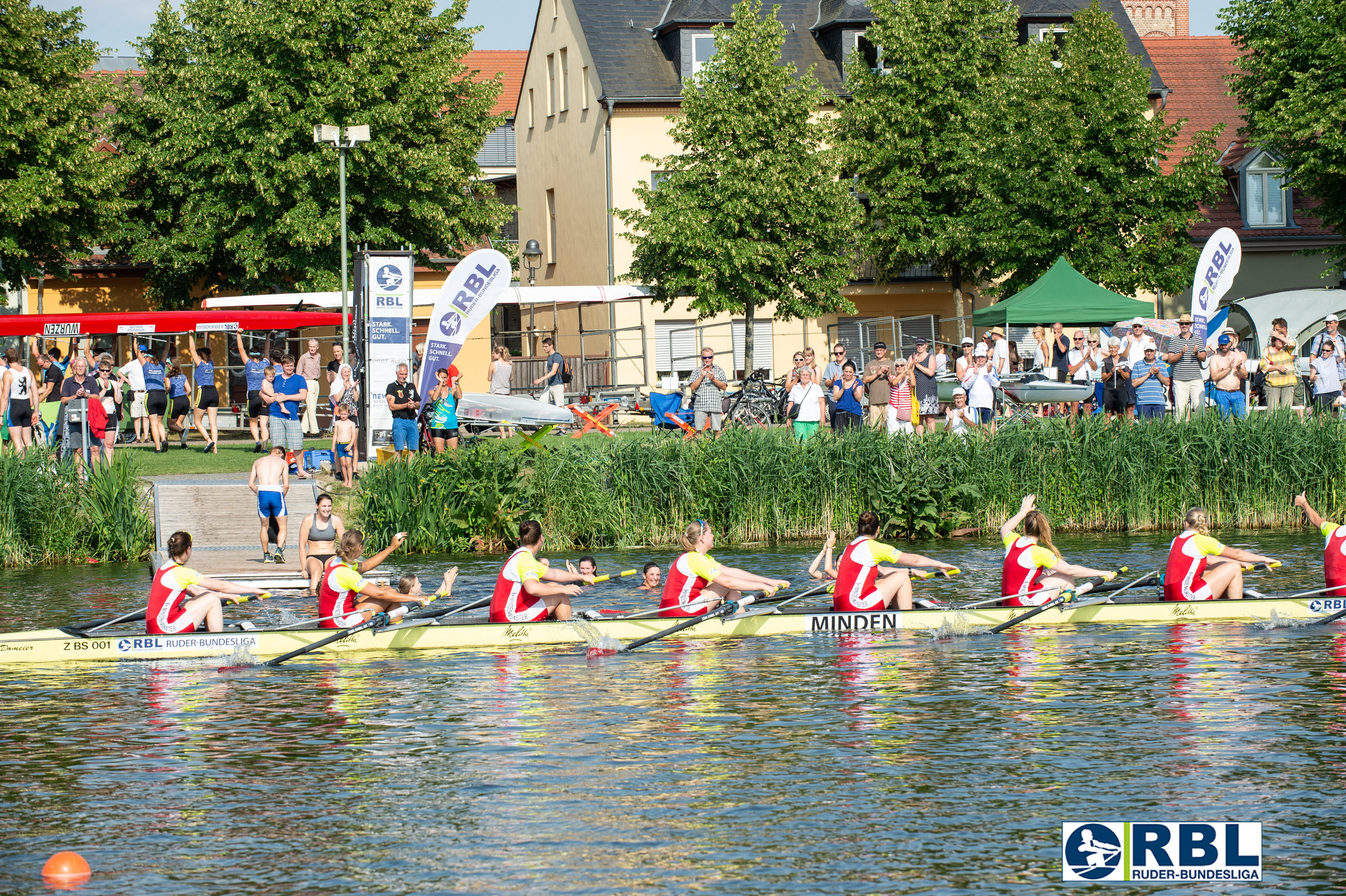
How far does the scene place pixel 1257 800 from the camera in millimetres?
10109

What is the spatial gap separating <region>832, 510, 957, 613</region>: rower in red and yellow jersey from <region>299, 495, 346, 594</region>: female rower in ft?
19.7

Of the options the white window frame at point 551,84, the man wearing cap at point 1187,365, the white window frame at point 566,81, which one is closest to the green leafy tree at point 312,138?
the white window frame at point 566,81

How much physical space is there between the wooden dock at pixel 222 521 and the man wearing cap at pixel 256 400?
3463mm

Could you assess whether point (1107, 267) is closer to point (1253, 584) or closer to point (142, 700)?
point (1253, 584)

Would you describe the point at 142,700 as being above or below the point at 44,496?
below

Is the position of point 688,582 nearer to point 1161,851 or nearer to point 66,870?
point 1161,851

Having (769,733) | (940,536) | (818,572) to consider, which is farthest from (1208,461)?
(769,733)

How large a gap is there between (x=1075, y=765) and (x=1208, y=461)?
43.6 feet

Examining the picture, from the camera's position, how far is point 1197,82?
50.9 metres

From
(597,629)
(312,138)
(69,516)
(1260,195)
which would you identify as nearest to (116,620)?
(597,629)

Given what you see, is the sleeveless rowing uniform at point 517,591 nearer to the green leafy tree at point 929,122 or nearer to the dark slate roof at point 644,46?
the green leafy tree at point 929,122

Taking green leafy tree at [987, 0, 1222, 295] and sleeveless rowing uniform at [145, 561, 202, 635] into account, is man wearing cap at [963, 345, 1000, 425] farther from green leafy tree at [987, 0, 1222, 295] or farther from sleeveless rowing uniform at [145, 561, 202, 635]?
green leafy tree at [987, 0, 1222, 295]

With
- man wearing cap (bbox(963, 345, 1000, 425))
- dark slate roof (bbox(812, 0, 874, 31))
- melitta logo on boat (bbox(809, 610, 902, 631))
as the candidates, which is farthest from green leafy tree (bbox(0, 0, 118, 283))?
melitta logo on boat (bbox(809, 610, 902, 631))

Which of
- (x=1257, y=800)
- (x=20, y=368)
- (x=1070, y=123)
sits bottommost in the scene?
(x=1257, y=800)
